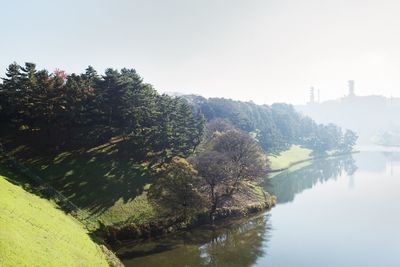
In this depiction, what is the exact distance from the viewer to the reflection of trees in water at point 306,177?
79.6 m

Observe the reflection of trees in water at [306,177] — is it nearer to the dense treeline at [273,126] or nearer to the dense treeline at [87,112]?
the dense treeline at [273,126]

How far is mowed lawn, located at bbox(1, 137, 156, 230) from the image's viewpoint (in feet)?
161

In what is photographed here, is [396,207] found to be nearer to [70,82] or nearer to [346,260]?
[346,260]

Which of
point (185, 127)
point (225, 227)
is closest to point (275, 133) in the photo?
point (185, 127)

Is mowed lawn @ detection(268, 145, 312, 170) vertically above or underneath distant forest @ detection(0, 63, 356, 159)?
underneath

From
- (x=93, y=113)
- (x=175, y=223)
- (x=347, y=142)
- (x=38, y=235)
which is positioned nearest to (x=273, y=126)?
(x=347, y=142)

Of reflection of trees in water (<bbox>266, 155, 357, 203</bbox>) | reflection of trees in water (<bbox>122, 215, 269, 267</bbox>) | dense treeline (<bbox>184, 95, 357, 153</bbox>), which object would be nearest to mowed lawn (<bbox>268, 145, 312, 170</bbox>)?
dense treeline (<bbox>184, 95, 357, 153</bbox>)

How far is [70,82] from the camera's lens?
61.3 metres

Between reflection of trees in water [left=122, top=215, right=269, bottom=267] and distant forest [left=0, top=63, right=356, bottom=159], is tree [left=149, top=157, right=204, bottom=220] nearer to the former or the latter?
reflection of trees in water [left=122, top=215, right=269, bottom=267]

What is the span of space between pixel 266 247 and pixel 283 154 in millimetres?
96887

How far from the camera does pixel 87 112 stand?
61719 millimetres

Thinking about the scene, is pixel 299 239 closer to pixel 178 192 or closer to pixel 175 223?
pixel 175 223

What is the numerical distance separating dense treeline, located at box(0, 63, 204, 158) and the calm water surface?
2035 cm

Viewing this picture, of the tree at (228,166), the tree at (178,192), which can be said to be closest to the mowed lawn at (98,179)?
the tree at (178,192)
